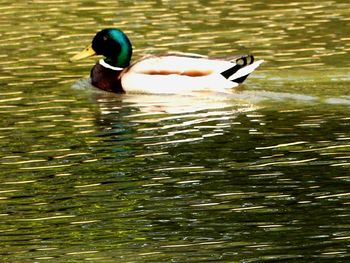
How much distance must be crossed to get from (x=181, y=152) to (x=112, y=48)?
6.43 meters

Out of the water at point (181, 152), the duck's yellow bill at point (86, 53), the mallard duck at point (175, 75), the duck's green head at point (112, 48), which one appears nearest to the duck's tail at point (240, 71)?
the mallard duck at point (175, 75)

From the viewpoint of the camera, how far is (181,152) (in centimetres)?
1521

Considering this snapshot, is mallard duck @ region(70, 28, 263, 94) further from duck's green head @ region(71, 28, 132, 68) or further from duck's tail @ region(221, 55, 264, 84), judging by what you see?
duck's green head @ region(71, 28, 132, 68)

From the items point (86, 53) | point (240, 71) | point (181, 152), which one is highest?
point (181, 152)

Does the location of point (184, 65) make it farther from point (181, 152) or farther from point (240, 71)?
point (181, 152)

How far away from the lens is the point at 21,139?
1638 centimetres

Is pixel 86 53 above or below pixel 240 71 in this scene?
below

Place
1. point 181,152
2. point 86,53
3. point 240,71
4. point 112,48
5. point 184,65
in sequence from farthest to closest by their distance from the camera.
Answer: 1. point 86,53
2. point 112,48
3. point 184,65
4. point 240,71
5. point 181,152

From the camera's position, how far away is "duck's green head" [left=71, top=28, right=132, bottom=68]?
21297 millimetres

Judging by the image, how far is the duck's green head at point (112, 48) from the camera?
21297 mm

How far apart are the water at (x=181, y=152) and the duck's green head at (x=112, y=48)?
1.36 feet

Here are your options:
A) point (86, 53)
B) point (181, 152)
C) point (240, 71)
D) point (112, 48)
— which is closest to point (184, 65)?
point (240, 71)

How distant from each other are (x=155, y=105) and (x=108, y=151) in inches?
137

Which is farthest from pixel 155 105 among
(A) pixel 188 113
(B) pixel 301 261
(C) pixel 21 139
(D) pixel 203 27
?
(B) pixel 301 261
